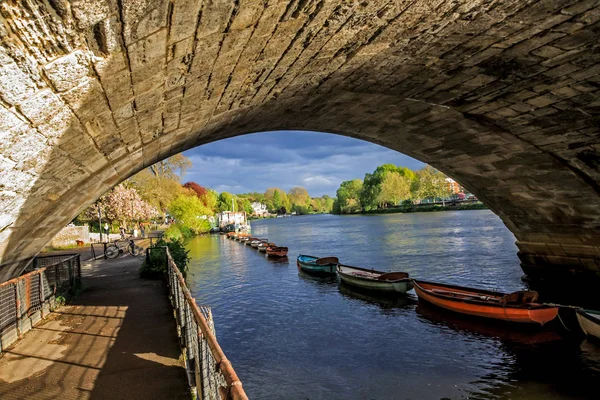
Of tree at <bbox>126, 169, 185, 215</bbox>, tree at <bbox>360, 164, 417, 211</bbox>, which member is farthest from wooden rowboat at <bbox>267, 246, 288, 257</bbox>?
tree at <bbox>360, 164, 417, 211</bbox>

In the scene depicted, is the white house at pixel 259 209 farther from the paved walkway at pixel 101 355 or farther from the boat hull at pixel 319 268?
the paved walkway at pixel 101 355

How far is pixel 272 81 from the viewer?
19.5 feet

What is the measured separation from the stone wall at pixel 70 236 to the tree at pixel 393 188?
2991 inches

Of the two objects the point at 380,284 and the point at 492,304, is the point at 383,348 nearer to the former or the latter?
the point at 492,304

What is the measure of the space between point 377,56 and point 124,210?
3884cm

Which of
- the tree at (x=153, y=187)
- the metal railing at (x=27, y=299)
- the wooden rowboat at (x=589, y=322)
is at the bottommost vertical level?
the wooden rowboat at (x=589, y=322)

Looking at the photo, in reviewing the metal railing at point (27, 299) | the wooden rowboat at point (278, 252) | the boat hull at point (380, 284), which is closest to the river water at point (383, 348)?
the boat hull at point (380, 284)

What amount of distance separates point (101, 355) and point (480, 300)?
11.6 metres

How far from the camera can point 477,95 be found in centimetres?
809

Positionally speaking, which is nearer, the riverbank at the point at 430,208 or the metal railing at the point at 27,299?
the metal railing at the point at 27,299

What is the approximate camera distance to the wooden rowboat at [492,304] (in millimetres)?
11156

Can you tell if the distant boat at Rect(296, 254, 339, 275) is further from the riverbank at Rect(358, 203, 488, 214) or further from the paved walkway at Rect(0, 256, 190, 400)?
the riverbank at Rect(358, 203, 488, 214)

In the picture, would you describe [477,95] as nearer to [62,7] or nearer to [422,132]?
[422,132]

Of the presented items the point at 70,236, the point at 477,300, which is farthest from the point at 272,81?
the point at 70,236
